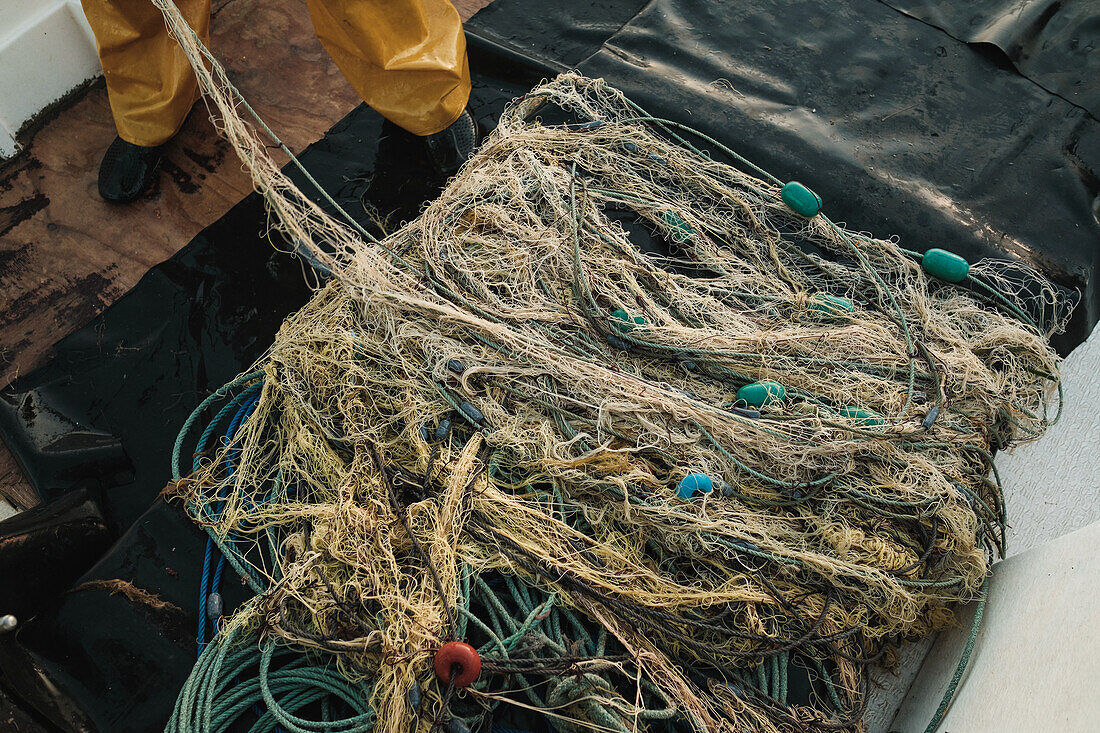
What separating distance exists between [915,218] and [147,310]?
9.93 ft

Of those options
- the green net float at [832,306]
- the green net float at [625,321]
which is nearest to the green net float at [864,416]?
the green net float at [832,306]

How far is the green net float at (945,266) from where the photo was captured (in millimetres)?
2566

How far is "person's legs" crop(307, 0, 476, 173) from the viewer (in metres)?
2.67

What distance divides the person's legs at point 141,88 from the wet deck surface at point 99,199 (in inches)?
3.7

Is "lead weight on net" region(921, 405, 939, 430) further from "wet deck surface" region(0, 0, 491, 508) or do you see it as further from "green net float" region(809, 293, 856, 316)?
"wet deck surface" region(0, 0, 491, 508)

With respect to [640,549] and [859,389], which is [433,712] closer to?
[640,549]

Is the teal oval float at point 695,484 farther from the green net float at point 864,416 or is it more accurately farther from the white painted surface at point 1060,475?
the white painted surface at point 1060,475

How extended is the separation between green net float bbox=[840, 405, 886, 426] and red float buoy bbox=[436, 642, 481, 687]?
1.29 meters

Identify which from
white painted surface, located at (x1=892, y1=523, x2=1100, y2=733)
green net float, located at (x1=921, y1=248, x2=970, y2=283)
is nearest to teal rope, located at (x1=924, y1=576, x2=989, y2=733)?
white painted surface, located at (x1=892, y1=523, x2=1100, y2=733)

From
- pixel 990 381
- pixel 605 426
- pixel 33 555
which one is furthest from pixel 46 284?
pixel 990 381

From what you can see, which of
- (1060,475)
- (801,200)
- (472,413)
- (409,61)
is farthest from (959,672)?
(409,61)

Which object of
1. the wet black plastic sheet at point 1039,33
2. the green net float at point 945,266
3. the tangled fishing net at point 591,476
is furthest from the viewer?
the wet black plastic sheet at point 1039,33

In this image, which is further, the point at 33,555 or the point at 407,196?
the point at 407,196

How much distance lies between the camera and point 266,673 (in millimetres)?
1853
